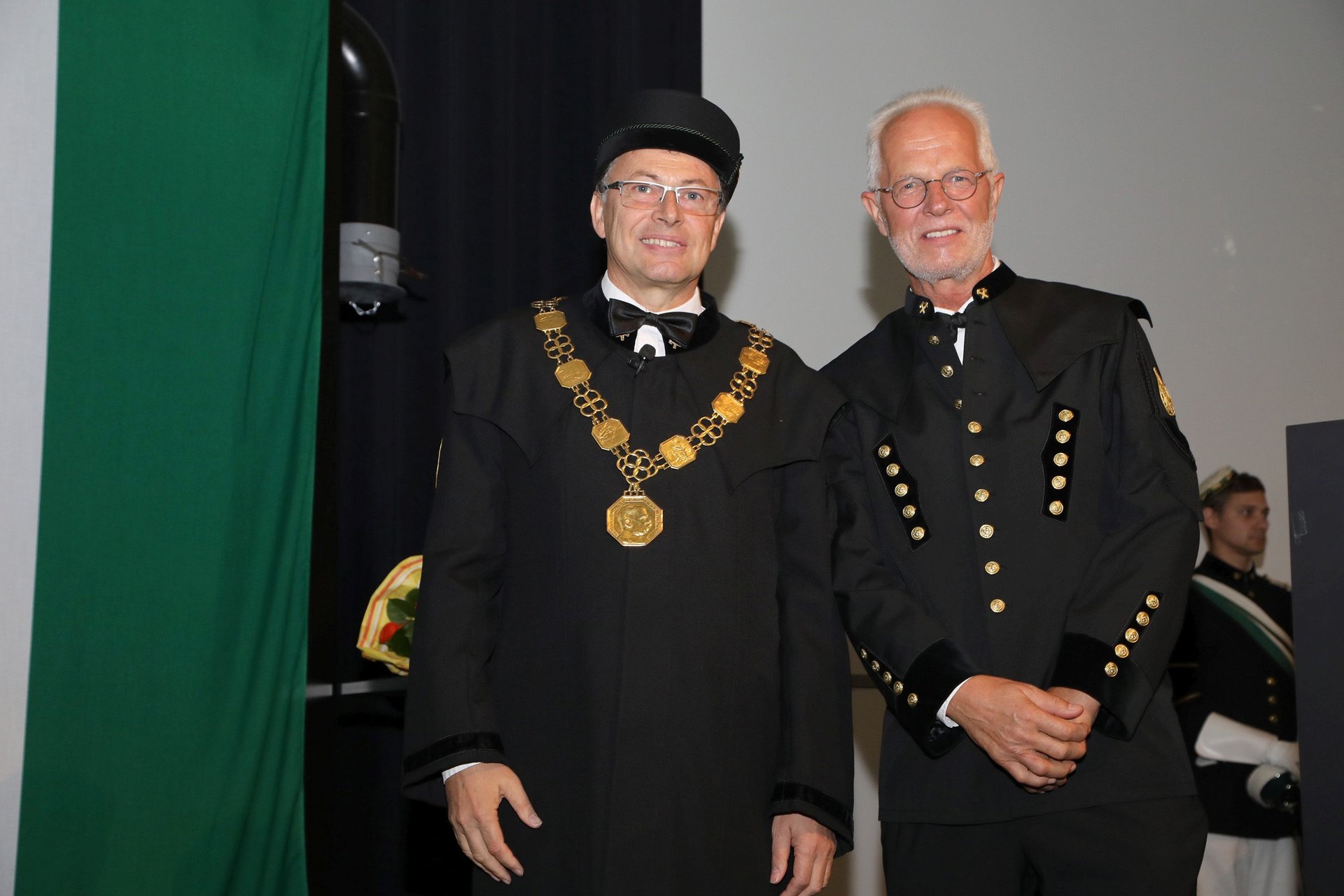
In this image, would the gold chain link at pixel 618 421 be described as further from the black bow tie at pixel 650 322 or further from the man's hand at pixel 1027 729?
the man's hand at pixel 1027 729

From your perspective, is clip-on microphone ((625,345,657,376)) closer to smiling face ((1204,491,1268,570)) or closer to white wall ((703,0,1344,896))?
white wall ((703,0,1344,896))

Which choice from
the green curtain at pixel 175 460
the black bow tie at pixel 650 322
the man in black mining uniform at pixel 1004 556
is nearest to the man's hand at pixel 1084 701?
the man in black mining uniform at pixel 1004 556

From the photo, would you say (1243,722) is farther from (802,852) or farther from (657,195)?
(657,195)

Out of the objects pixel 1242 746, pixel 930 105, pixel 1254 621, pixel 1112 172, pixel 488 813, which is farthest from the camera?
pixel 1112 172

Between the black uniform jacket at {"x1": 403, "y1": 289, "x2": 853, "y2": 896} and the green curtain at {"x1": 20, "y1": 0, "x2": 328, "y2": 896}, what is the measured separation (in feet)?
2.12

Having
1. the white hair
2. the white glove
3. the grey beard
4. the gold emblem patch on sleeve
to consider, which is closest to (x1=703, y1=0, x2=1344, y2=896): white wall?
the white glove

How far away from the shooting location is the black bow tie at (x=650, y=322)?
1989 mm

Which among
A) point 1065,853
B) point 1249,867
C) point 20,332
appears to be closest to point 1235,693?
point 1249,867

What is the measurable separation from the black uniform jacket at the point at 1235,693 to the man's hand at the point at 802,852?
2.16 m

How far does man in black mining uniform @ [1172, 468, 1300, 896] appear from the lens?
373cm

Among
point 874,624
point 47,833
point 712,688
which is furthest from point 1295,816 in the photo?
point 47,833

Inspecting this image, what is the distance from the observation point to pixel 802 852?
183 cm

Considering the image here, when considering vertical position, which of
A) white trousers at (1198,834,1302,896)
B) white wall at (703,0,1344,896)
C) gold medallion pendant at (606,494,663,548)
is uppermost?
white wall at (703,0,1344,896)

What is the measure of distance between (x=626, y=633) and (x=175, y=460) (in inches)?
39.7
